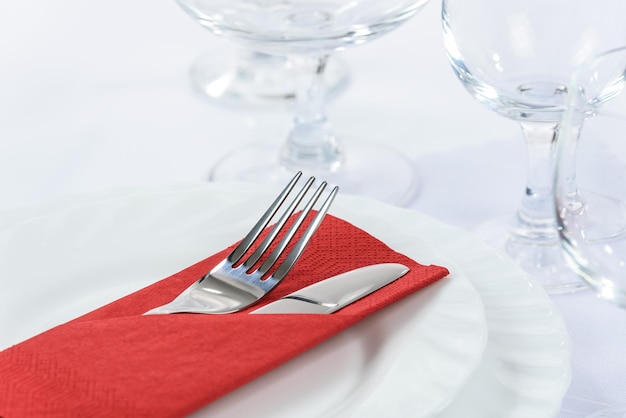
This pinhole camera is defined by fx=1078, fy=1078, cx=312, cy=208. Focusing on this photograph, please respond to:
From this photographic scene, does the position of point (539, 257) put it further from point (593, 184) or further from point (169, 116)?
point (169, 116)

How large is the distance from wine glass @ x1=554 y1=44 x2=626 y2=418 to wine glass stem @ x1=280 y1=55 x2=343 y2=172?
344 mm

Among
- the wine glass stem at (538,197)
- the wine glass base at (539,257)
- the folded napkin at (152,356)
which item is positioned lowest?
the folded napkin at (152,356)

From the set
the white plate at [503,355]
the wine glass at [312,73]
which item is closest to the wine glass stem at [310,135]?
the wine glass at [312,73]

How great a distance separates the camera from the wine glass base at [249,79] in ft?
3.16

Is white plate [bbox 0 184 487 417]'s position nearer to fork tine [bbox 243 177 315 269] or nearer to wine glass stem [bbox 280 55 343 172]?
fork tine [bbox 243 177 315 269]

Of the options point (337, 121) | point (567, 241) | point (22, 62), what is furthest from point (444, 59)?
point (567, 241)

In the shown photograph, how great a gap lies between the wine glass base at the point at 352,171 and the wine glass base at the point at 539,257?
3.0 inches

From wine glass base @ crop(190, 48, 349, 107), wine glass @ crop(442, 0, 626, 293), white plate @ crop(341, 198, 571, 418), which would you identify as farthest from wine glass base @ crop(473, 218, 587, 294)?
wine glass base @ crop(190, 48, 349, 107)

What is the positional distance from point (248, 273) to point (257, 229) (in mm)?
32

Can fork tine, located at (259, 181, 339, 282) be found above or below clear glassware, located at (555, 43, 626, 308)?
below

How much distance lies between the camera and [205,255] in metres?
0.60

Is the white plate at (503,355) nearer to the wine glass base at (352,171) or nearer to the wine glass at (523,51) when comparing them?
the wine glass at (523,51)

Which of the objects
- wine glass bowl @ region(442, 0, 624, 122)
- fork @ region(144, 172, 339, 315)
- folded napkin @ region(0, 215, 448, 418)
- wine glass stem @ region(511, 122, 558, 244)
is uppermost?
wine glass bowl @ region(442, 0, 624, 122)

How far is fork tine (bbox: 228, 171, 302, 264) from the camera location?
562 millimetres
